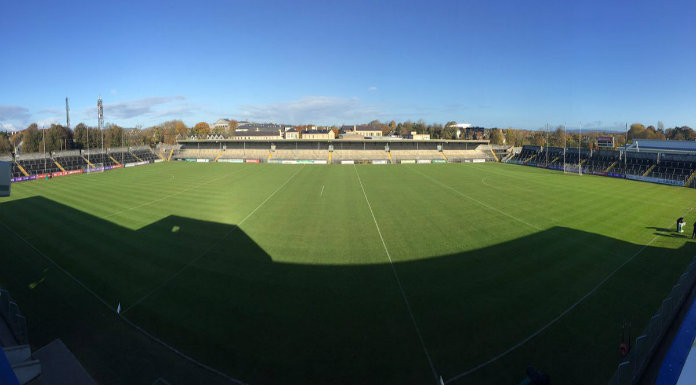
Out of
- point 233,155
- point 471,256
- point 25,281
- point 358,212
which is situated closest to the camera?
point 25,281

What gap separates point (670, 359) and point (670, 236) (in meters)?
16.8

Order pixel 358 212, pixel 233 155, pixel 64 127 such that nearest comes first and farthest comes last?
1. pixel 358 212
2. pixel 233 155
3. pixel 64 127

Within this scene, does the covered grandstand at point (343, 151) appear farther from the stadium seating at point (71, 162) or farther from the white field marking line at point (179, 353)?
the white field marking line at point (179, 353)

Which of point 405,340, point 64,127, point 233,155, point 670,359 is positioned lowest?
point 405,340

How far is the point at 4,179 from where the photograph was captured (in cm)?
1038

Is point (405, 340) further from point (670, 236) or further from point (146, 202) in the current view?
point (146, 202)

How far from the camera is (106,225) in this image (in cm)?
2050

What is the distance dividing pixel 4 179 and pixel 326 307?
11.9 metres

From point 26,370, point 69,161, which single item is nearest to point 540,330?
point 26,370

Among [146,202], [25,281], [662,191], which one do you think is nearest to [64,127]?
[146,202]

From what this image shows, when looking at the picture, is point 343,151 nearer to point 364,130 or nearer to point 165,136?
point 364,130

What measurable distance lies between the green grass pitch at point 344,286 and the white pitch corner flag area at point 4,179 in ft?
13.9

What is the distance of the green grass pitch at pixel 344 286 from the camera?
8305 mm

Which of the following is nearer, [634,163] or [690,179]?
[690,179]
